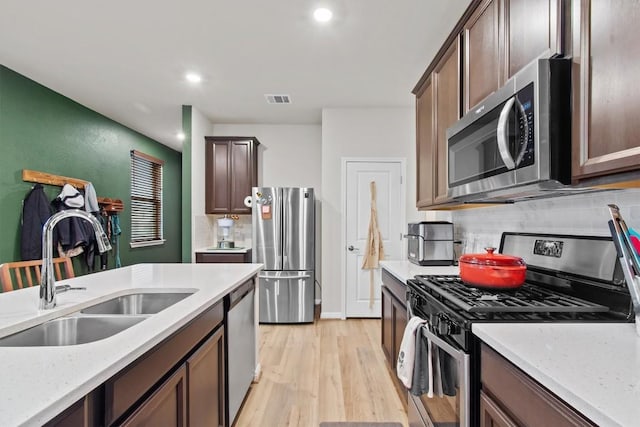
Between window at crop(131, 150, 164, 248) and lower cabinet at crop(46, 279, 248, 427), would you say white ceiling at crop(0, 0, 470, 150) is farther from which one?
lower cabinet at crop(46, 279, 248, 427)

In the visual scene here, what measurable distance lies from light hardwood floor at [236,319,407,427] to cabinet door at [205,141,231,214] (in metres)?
1.81

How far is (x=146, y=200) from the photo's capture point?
561 cm

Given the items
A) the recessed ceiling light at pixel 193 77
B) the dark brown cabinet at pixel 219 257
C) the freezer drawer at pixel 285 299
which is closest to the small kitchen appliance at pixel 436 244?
the freezer drawer at pixel 285 299

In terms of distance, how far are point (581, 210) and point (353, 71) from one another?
93.4 inches

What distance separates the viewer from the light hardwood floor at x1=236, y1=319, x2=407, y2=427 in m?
2.14

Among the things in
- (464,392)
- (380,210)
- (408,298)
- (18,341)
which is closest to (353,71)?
(380,210)

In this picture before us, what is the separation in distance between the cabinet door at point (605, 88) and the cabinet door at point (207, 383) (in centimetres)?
160

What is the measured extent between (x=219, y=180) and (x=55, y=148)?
1804 millimetres

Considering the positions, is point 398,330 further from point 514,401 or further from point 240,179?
point 240,179

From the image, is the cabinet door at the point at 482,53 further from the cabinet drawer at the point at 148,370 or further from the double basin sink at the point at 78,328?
the double basin sink at the point at 78,328

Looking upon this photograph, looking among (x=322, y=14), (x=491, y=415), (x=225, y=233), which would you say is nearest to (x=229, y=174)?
(x=225, y=233)

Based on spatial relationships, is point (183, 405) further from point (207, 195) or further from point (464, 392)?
point (207, 195)

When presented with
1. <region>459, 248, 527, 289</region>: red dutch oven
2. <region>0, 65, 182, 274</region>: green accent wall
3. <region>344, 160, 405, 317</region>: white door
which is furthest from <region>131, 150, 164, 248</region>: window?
<region>459, 248, 527, 289</region>: red dutch oven

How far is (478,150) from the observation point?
1637 mm
